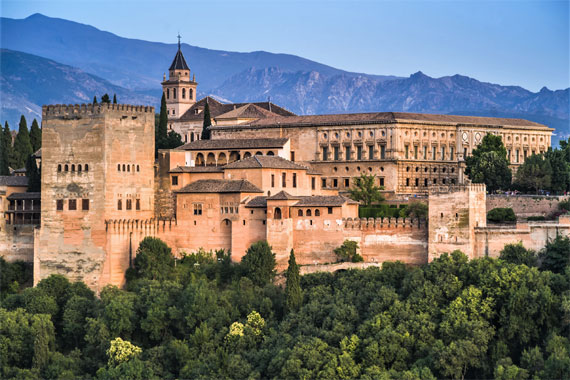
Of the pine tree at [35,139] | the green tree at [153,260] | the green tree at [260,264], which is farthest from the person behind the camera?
the pine tree at [35,139]

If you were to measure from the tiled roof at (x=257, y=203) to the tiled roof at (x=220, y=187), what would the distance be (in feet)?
1.94

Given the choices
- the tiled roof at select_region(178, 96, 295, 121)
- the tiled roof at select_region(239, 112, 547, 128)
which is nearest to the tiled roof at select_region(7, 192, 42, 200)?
the tiled roof at select_region(239, 112, 547, 128)

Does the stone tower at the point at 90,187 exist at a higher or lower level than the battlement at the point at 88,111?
lower

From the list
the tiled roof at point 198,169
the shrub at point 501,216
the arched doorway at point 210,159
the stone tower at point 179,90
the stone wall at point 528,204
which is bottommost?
the shrub at point 501,216

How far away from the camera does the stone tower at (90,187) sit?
5447 centimetres

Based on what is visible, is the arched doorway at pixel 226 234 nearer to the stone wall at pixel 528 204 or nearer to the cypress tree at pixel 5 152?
the stone wall at pixel 528 204

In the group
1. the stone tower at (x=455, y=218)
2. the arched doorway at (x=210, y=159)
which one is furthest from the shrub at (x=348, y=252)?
the arched doorway at (x=210, y=159)

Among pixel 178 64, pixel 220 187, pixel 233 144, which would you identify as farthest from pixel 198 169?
pixel 178 64

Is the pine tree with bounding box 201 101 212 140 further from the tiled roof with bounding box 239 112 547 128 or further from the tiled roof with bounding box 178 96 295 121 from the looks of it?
the tiled roof with bounding box 178 96 295 121

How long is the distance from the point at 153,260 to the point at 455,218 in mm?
14230

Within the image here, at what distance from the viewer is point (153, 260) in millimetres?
53938

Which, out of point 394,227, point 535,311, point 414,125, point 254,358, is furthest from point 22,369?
point 414,125

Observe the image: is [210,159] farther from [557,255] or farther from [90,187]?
[557,255]

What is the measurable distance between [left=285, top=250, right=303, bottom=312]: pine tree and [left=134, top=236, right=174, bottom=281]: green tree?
6.96 m
